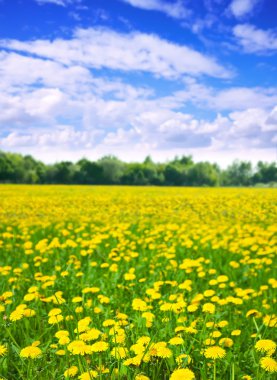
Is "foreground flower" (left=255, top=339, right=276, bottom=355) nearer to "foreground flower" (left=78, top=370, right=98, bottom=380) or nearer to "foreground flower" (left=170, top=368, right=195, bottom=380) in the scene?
"foreground flower" (left=170, top=368, right=195, bottom=380)

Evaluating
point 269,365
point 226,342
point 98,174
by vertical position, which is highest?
point 98,174

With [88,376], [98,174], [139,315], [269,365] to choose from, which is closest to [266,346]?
[269,365]

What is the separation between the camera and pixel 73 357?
2420 millimetres

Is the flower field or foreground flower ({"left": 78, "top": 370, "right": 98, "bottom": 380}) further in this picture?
the flower field

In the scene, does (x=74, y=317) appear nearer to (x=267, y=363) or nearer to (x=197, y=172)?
(x=267, y=363)

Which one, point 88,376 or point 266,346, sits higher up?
point 266,346

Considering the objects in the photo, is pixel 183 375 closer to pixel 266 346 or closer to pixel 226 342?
pixel 266 346

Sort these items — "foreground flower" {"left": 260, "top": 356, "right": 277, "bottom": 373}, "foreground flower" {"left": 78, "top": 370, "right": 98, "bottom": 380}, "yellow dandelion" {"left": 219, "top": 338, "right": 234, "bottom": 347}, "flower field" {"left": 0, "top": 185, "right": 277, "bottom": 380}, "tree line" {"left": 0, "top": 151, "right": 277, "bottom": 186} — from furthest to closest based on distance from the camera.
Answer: "tree line" {"left": 0, "top": 151, "right": 277, "bottom": 186}
"yellow dandelion" {"left": 219, "top": 338, "right": 234, "bottom": 347}
"flower field" {"left": 0, "top": 185, "right": 277, "bottom": 380}
"foreground flower" {"left": 78, "top": 370, "right": 98, "bottom": 380}
"foreground flower" {"left": 260, "top": 356, "right": 277, "bottom": 373}

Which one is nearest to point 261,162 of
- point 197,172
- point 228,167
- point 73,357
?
point 228,167

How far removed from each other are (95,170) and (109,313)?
227 feet

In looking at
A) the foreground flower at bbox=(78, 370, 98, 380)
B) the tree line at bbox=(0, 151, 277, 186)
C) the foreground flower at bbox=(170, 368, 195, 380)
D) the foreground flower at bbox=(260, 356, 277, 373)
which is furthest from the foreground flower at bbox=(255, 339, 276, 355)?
the tree line at bbox=(0, 151, 277, 186)

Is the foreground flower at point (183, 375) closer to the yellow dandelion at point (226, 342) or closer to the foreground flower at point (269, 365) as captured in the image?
the foreground flower at point (269, 365)

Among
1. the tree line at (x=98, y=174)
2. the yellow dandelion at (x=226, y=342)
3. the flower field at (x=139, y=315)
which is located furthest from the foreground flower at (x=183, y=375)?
the tree line at (x=98, y=174)

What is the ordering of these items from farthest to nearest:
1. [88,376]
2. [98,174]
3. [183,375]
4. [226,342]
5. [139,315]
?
[98,174] → [139,315] → [226,342] → [88,376] → [183,375]
